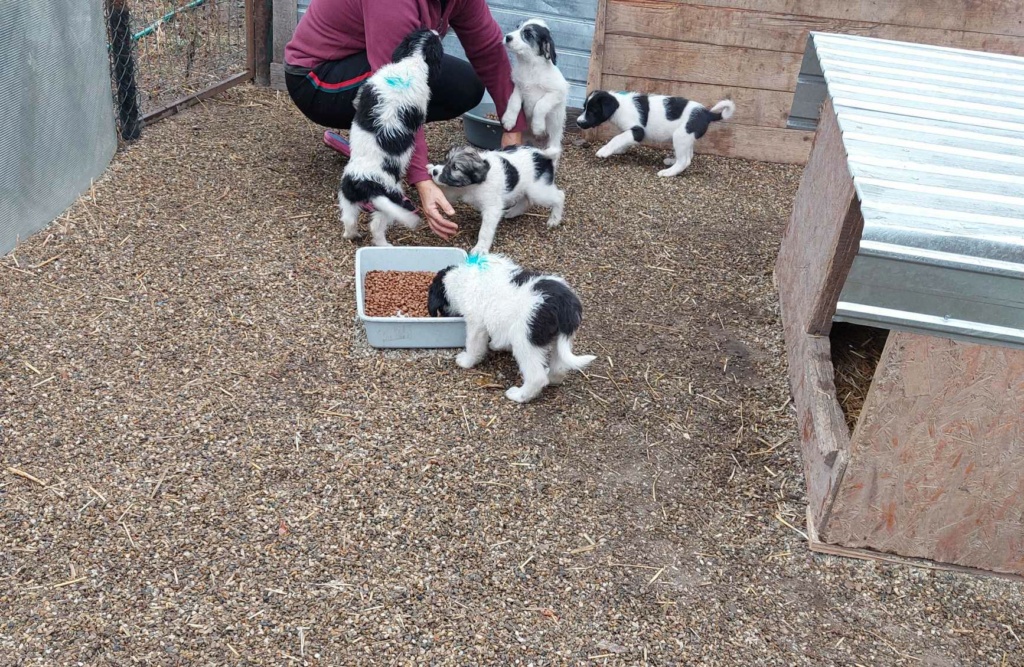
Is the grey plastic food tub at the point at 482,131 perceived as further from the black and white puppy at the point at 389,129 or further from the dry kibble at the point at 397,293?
the dry kibble at the point at 397,293

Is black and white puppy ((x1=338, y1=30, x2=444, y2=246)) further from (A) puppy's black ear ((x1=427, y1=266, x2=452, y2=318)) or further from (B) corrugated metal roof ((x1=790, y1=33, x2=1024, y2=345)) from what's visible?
(B) corrugated metal roof ((x1=790, y1=33, x2=1024, y2=345))

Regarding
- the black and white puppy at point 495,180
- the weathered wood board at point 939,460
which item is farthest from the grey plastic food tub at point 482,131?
the weathered wood board at point 939,460

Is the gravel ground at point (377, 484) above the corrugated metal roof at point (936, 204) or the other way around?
the other way around

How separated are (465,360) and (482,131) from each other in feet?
8.41

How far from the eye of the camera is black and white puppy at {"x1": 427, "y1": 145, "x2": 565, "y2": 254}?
14.1 feet

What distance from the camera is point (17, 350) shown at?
3.44m

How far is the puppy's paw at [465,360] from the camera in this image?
3592 millimetres

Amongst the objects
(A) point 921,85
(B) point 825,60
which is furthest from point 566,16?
(A) point 921,85

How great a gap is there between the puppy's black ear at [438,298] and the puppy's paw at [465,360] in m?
0.19

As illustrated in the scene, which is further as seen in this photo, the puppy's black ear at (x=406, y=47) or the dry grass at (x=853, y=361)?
the puppy's black ear at (x=406, y=47)

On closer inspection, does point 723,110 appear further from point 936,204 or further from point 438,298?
point 936,204

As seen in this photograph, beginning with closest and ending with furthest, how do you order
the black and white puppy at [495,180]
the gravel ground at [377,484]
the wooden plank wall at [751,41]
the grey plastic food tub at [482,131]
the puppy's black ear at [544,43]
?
the gravel ground at [377,484], the black and white puppy at [495,180], the puppy's black ear at [544,43], the grey plastic food tub at [482,131], the wooden plank wall at [751,41]

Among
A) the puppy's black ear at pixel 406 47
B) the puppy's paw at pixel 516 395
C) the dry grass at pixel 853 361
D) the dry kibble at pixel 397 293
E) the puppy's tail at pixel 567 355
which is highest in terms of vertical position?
the puppy's black ear at pixel 406 47

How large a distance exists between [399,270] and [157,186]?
1.76 meters
